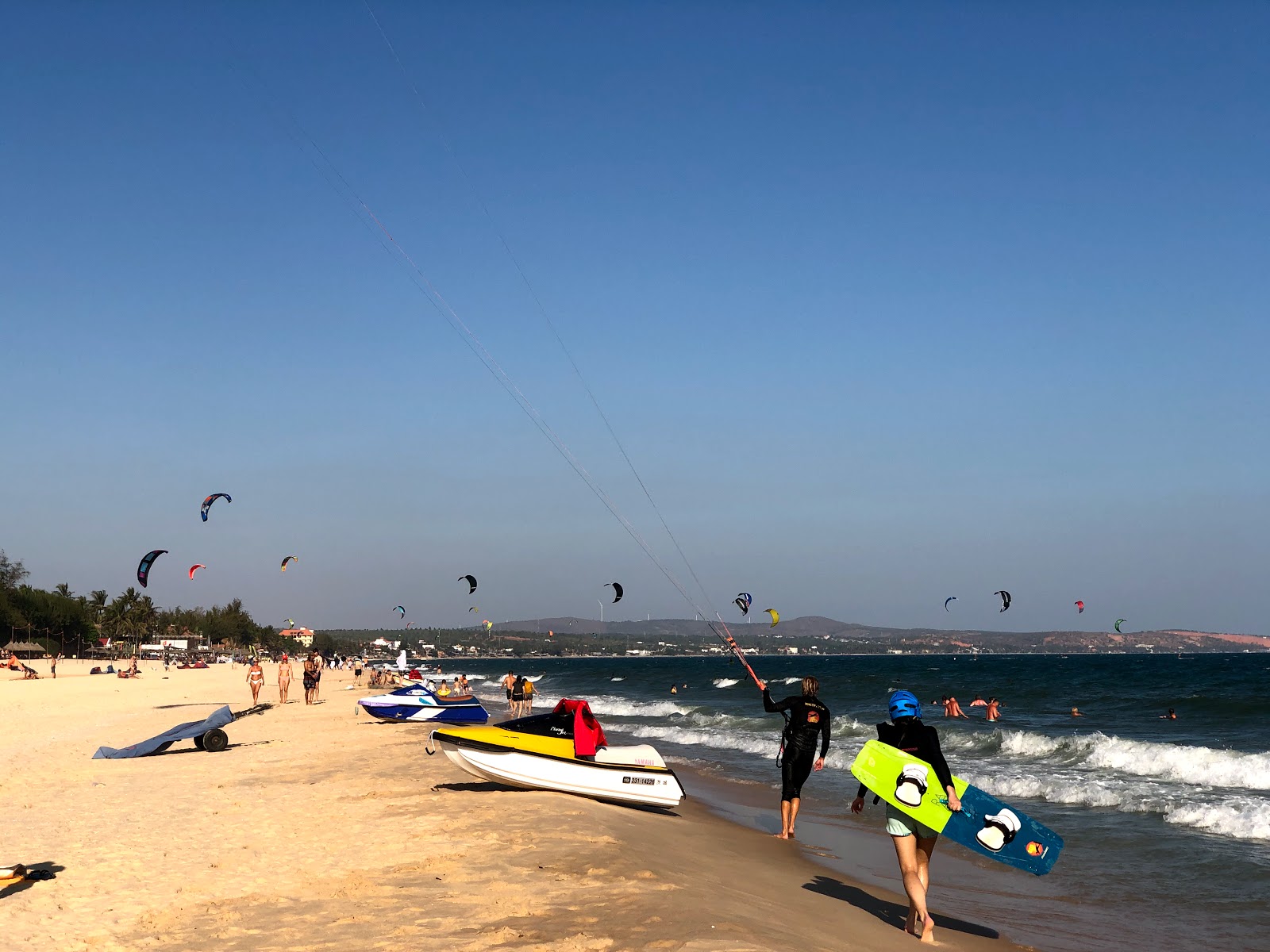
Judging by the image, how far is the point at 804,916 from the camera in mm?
7012

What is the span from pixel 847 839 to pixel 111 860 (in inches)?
300

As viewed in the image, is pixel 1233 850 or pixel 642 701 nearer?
pixel 1233 850

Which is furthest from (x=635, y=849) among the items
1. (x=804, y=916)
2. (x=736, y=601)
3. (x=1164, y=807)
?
(x=736, y=601)

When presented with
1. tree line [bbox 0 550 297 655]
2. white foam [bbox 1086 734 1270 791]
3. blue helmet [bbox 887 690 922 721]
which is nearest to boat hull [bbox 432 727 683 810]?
A: blue helmet [bbox 887 690 922 721]

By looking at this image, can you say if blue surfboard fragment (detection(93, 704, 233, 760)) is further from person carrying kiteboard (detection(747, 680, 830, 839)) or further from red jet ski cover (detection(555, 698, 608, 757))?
person carrying kiteboard (detection(747, 680, 830, 839))

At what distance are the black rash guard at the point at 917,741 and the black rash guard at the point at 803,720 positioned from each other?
2.93 meters

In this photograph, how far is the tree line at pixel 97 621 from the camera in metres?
80.6

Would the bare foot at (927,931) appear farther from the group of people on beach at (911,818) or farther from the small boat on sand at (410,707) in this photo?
the small boat on sand at (410,707)

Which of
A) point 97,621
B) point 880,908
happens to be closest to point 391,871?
point 880,908

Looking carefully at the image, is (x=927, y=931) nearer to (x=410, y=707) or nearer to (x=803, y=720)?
(x=803, y=720)

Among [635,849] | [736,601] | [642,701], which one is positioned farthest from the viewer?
[642,701]

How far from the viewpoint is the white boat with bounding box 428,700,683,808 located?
445 inches

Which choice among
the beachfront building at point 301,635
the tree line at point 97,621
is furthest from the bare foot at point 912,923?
the beachfront building at point 301,635

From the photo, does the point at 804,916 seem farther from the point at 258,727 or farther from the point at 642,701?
the point at 642,701
